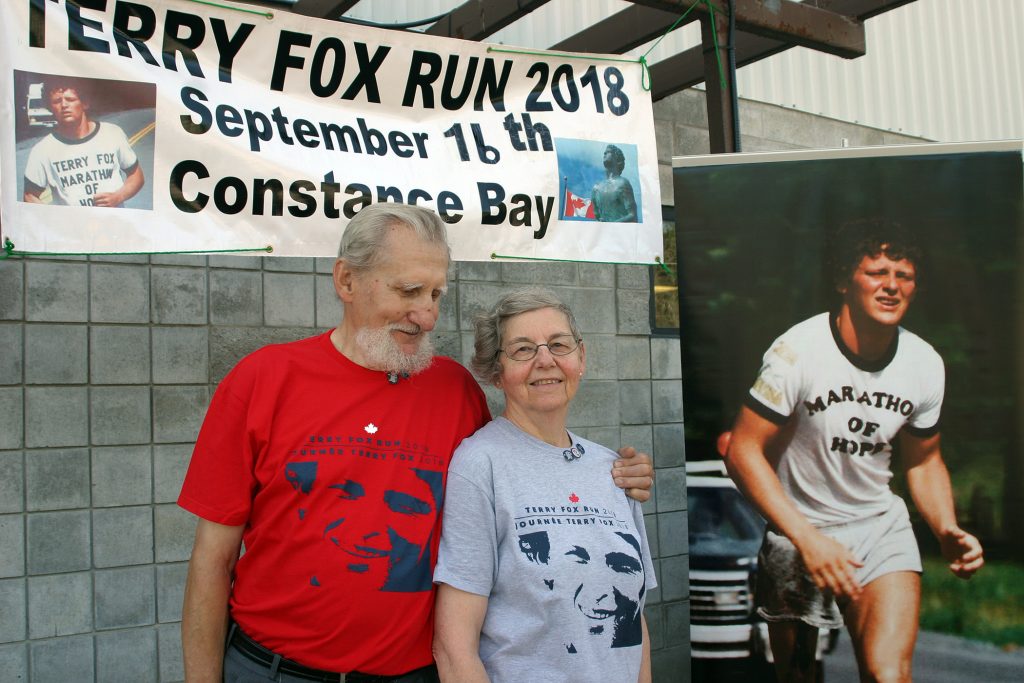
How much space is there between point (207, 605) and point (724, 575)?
5.51ft

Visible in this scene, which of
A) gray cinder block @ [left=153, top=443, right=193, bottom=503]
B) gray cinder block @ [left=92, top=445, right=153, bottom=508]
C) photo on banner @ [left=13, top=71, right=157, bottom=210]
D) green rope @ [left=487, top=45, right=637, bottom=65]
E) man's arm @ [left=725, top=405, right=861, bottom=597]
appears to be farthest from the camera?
gray cinder block @ [left=153, top=443, right=193, bottom=503]

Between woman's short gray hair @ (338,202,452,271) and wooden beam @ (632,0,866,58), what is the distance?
159 cm

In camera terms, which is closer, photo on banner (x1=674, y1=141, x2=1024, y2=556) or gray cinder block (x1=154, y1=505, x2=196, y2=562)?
photo on banner (x1=674, y1=141, x2=1024, y2=556)

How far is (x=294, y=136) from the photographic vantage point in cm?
281

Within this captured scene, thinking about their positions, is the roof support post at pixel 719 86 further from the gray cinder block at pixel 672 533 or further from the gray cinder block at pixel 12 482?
the gray cinder block at pixel 12 482

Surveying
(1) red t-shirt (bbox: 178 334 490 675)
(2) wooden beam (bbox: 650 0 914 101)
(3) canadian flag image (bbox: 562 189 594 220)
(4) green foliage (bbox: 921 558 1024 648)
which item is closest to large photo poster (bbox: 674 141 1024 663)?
(4) green foliage (bbox: 921 558 1024 648)

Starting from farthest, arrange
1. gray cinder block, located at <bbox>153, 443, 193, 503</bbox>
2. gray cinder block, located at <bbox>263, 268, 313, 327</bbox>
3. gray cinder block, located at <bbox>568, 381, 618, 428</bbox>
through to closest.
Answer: gray cinder block, located at <bbox>568, 381, 618, 428</bbox> < gray cinder block, located at <bbox>263, 268, 313, 327</bbox> < gray cinder block, located at <bbox>153, 443, 193, 503</bbox>

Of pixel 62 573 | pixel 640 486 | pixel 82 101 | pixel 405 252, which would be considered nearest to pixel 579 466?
pixel 640 486

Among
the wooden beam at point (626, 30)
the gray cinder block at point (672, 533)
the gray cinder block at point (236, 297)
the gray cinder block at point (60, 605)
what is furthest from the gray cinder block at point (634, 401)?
the gray cinder block at point (60, 605)

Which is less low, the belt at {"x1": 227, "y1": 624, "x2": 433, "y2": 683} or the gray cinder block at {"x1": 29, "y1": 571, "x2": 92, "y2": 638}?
the belt at {"x1": 227, "y1": 624, "x2": 433, "y2": 683}

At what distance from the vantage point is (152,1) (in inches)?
105

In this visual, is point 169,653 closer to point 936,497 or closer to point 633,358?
point 633,358

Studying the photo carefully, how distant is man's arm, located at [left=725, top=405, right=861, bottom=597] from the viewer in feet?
9.58

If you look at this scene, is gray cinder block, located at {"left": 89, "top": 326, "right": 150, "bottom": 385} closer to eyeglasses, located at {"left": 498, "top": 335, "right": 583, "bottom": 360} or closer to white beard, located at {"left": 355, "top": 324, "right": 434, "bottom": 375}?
white beard, located at {"left": 355, "top": 324, "right": 434, "bottom": 375}
